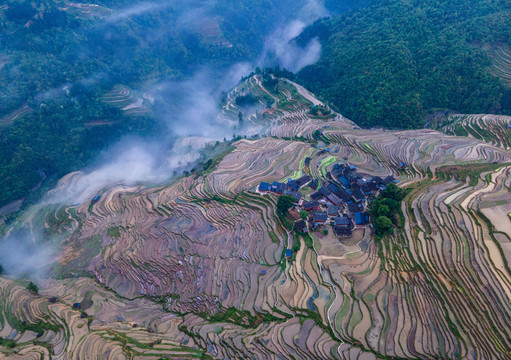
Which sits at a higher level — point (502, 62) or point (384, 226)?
point (502, 62)

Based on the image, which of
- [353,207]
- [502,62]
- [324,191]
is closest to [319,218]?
[353,207]

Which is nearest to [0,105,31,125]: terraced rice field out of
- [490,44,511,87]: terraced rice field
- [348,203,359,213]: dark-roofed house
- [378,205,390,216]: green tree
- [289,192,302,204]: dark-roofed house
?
[289,192,302,204]: dark-roofed house

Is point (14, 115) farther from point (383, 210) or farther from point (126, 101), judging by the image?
point (383, 210)

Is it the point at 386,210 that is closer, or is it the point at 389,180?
the point at 386,210

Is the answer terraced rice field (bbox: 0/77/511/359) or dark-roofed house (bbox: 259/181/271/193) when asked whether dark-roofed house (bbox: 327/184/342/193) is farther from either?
dark-roofed house (bbox: 259/181/271/193)

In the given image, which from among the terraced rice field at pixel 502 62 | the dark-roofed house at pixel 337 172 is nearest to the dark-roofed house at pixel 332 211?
the dark-roofed house at pixel 337 172

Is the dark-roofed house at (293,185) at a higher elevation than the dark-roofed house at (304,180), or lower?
lower

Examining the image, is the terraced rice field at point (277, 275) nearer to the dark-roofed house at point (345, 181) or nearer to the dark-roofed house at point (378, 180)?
the dark-roofed house at point (378, 180)
